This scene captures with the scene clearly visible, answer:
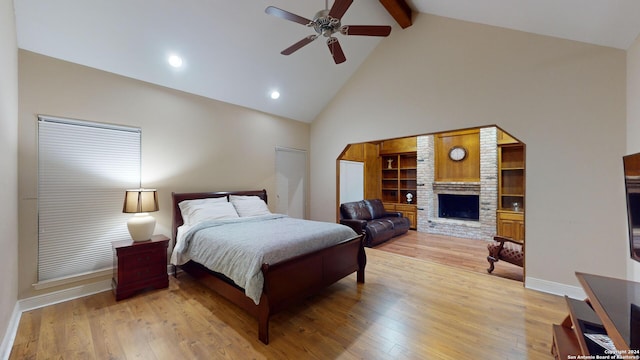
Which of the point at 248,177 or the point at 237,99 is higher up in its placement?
the point at 237,99

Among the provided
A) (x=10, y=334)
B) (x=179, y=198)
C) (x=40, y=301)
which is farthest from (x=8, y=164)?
(x=179, y=198)

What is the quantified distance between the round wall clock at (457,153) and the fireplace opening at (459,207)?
3.16 feet

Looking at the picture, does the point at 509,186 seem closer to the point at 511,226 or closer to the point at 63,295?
the point at 511,226

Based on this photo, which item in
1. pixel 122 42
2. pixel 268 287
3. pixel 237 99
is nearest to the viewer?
pixel 268 287

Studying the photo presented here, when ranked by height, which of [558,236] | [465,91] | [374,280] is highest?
[465,91]

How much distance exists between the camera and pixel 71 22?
2.59m

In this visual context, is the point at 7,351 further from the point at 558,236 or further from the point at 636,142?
the point at 636,142

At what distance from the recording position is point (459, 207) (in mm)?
6312

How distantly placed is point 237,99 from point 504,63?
162 inches

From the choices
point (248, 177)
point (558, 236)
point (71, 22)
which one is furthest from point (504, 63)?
point (71, 22)

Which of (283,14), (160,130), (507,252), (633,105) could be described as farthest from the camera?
(160,130)

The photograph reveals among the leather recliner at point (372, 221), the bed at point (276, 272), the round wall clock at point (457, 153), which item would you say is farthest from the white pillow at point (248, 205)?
the round wall clock at point (457, 153)

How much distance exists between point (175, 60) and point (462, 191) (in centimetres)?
646

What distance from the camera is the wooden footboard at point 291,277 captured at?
211 cm
